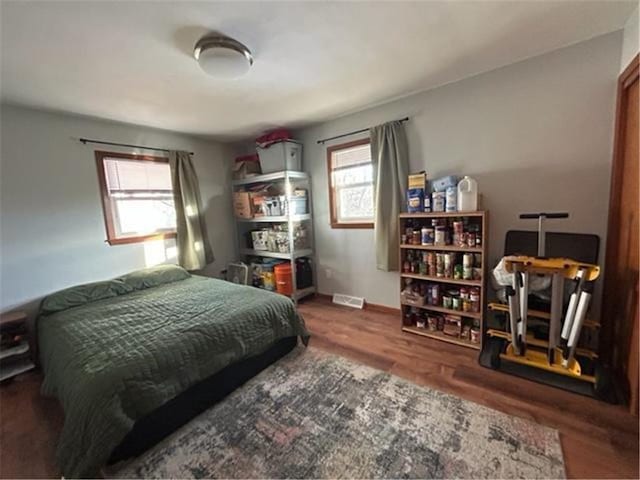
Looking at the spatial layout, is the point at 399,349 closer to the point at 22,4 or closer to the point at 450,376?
the point at 450,376

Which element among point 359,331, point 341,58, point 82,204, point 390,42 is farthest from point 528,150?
point 82,204

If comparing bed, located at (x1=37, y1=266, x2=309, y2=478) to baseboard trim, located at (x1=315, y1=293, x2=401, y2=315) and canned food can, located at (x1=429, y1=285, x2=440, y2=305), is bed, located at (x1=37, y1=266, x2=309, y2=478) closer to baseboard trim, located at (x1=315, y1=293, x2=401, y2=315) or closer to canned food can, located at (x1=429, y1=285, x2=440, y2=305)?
baseboard trim, located at (x1=315, y1=293, x2=401, y2=315)

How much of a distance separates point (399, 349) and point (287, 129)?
9.80 ft

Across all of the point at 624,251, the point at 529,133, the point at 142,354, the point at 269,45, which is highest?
the point at 269,45

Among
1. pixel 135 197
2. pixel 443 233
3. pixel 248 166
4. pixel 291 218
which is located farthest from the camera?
pixel 248 166

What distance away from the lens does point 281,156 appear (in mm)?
3506

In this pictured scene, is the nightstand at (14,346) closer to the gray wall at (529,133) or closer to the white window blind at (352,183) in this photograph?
the white window blind at (352,183)

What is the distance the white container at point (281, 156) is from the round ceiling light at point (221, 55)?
5.33ft

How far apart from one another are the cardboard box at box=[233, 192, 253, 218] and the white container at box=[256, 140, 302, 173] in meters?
0.49

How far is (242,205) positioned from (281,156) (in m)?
1.00

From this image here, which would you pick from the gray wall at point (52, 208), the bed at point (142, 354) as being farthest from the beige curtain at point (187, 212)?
the bed at point (142, 354)

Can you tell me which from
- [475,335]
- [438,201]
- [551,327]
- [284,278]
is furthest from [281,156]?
[551,327]

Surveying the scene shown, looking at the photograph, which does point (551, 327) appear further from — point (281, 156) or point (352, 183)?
point (281, 156)

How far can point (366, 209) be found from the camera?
3.29 m
